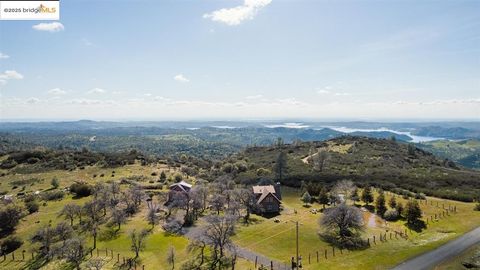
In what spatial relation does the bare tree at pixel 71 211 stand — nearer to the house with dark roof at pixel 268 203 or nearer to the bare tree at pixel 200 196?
the bare tree at pixel 200 196

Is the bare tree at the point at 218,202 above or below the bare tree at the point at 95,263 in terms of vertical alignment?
above

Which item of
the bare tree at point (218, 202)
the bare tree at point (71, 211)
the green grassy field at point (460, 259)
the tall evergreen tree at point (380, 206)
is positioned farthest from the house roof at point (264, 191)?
the bare tree at point (71, 211)

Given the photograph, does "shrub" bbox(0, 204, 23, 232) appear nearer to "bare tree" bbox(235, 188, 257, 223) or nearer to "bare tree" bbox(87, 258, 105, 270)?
"bare tree" bbox(87, 258, 105, 270)

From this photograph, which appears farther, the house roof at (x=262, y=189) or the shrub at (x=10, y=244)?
the house roof at (x=262, y=189)


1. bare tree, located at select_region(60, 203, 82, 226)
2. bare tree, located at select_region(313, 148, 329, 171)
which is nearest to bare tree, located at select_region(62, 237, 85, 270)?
bare tree, located at select_region(60, 203, 82, 226)

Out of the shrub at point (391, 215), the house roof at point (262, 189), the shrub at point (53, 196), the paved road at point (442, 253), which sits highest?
the house roof at point (262, 189)

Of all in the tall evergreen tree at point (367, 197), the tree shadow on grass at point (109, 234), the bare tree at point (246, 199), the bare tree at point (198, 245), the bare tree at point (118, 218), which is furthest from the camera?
the tall evergreen tree at point (367, 197)
